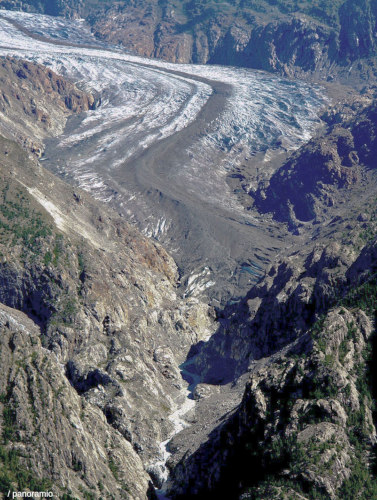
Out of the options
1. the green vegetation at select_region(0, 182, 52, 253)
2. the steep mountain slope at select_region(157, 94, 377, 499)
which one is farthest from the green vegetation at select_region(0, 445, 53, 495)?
the green vegetation at select_region(0, 182, 52, 253)

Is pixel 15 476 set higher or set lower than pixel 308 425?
lower

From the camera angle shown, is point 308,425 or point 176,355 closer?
point 308,425

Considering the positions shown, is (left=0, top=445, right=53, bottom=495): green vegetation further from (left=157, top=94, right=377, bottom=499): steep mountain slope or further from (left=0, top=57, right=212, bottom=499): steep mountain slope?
(left=157, top=94, right=377, bottom=499): steep mountain slope

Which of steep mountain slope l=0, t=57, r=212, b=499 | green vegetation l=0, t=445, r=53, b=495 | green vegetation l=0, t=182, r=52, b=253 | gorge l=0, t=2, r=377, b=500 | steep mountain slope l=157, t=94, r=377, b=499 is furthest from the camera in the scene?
green vegetation l=0, t=182, r=52, b=253

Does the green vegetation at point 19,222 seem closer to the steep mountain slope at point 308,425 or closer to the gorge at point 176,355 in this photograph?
the gorge at point 176,355

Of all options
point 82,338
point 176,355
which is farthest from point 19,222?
point 176,355

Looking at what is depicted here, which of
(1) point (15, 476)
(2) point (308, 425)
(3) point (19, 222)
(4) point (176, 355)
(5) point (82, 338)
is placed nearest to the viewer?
(1) point (15, 476)

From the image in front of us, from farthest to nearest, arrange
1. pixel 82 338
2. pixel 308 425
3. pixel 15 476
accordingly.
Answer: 1. pixel 82 338
2. pixel 308 425
3. pixel 15 476

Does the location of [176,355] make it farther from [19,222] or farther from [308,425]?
[308,425]

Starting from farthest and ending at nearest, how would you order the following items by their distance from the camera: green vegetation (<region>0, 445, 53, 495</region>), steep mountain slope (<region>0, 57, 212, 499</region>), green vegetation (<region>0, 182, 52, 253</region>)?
green vegetation (<region>0, 182, 52, 253</region>) → steep mountain slope (<region>0, 57, 212, 499</region>) → green vegetation (<region>0, 445, 53, 495</region>)

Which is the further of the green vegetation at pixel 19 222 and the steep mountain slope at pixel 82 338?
the green vegetation at pixel 19 222

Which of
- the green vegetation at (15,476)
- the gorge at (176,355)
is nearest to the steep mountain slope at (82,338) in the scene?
the green vegetation at (15,476)

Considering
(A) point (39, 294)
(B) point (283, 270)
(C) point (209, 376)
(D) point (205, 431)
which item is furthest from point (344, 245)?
(A) point (39, 294)
